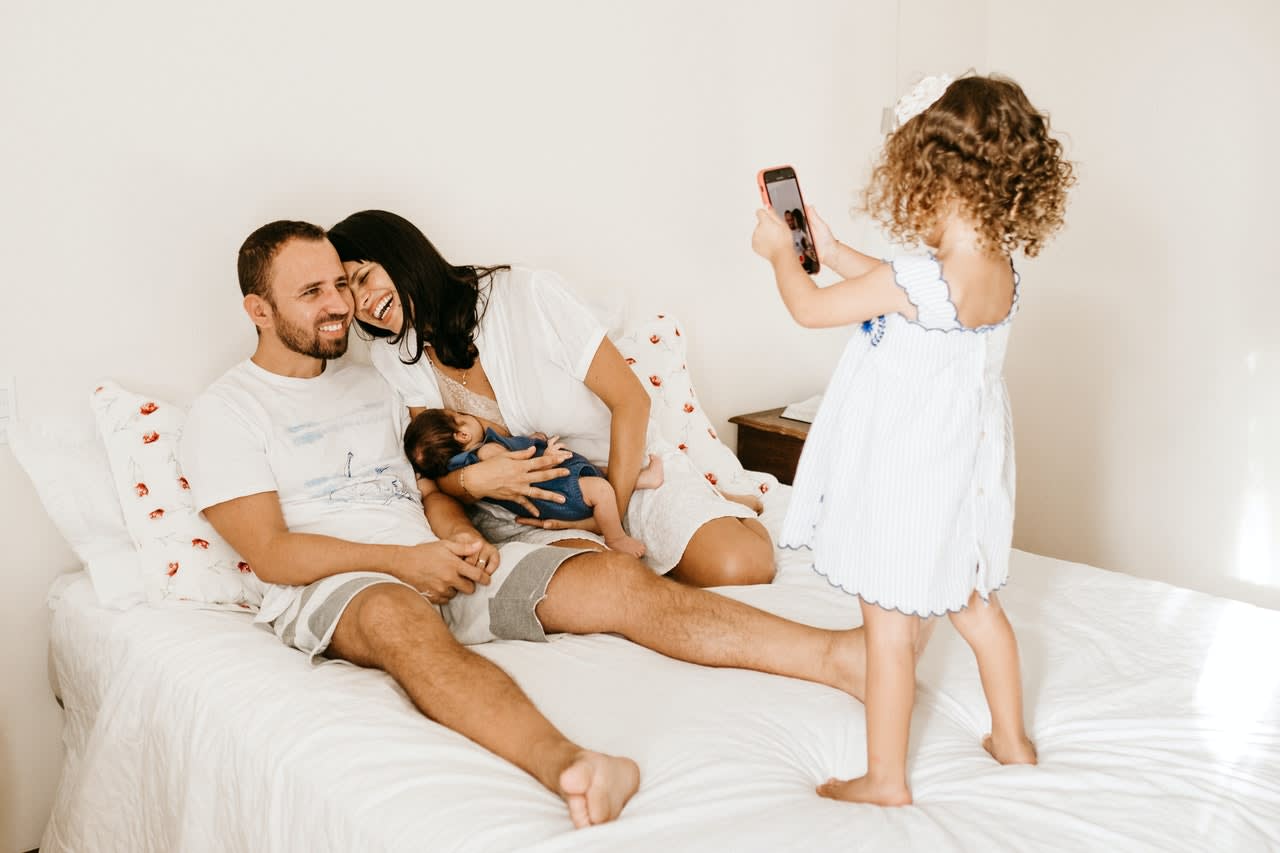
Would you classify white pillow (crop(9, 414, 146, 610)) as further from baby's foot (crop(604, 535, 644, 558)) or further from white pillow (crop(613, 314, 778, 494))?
white pillow (crop(613, 314, 778, 494))

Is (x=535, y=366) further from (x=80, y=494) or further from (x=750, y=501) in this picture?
(x=80, y=494)

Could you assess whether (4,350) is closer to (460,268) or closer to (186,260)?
(186,260)

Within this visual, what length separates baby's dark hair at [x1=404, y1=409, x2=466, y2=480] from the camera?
189cm

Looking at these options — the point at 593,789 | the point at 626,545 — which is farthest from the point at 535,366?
the point at 593,789

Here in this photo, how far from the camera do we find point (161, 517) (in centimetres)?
174

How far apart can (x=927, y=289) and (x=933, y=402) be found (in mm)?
139

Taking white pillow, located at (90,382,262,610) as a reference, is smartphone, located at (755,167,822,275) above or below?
above

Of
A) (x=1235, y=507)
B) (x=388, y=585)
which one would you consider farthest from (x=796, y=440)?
(x=388, y=585)

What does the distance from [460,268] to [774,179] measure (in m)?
0.78

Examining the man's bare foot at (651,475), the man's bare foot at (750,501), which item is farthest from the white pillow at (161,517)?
the man's bare foot at (750,501)

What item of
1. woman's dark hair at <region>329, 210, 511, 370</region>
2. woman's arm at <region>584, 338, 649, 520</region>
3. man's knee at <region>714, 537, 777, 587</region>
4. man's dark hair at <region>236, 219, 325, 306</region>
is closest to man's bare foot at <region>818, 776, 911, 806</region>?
man's knee at <region>714, 537, 777, 587</region>

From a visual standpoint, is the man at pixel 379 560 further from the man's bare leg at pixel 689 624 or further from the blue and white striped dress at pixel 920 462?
the blue and white striped dress at pixel 920 462

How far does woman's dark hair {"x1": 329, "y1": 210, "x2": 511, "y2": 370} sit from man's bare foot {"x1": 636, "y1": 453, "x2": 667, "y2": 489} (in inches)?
16.2

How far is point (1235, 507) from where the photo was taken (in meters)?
2.75
